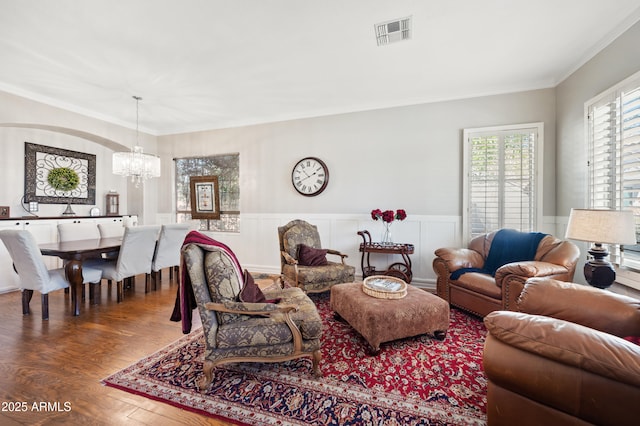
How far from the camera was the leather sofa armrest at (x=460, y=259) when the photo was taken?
3369 millimetres

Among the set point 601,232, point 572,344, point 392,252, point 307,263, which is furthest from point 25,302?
point 601,232

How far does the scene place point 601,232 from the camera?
207 cm

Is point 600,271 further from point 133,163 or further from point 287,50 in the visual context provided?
point 133,163

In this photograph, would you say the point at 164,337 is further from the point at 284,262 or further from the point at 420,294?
the point at 420,294

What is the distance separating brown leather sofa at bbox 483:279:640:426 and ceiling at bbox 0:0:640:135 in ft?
7.99

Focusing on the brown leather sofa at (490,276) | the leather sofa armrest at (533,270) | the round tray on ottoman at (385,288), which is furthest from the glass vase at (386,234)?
the leather sofa armrest at (533,270)

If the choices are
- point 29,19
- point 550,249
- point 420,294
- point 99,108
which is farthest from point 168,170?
point 550,249

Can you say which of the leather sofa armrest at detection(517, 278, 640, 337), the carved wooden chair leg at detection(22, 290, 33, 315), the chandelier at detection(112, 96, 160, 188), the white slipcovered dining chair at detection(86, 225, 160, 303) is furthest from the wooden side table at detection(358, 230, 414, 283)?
the carved wooden chair leg at detection(22, 290, 33, 315)

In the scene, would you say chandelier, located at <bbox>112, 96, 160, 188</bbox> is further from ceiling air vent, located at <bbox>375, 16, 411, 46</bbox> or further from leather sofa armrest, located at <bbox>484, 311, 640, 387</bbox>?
leather sofa armrest, located at <bbox>484, 311, 640, 387</bbox>

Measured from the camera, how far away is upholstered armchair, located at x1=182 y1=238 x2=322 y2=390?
1877mm

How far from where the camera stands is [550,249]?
2936 mm

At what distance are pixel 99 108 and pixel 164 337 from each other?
4104 mm

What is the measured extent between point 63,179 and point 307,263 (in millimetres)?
4450

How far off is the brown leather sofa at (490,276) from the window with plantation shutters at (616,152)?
0.40 meters
